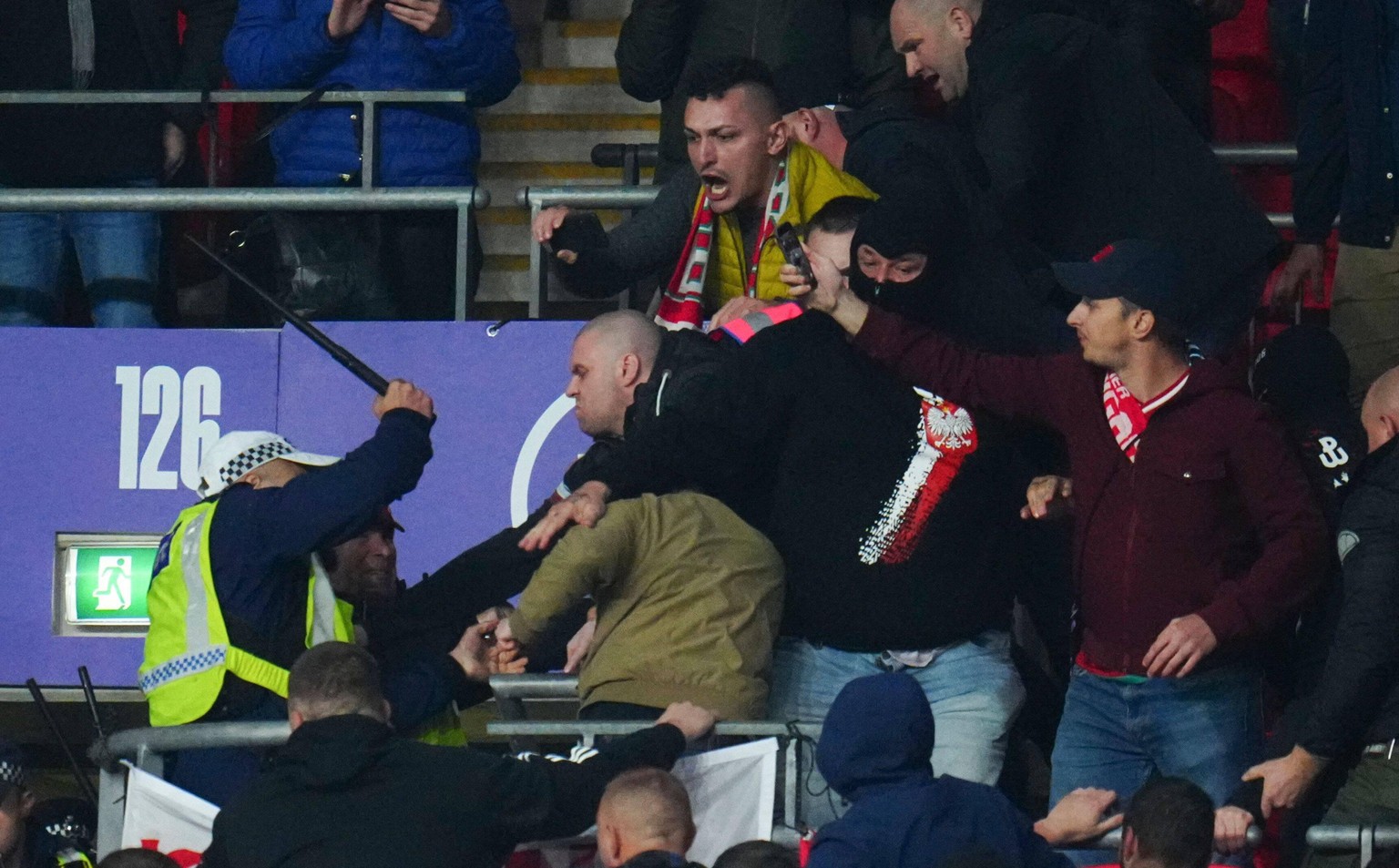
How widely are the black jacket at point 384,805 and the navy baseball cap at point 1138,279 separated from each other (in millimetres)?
1813

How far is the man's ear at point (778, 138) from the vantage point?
7328mm

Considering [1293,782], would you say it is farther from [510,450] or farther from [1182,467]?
[510,450]

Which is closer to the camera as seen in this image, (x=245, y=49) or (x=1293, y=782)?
(x=1293, y=782)

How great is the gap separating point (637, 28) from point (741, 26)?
378 mm

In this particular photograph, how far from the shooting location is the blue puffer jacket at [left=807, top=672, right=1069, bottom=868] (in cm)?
506

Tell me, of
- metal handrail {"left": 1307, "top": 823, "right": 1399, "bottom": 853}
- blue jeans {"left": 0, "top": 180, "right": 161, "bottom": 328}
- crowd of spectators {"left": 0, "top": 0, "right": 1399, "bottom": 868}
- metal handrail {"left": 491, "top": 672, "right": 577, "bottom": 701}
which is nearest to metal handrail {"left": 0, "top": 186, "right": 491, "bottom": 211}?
blue jeans {"left": 0, "top": 180, "right": 161, "bottom": 328}

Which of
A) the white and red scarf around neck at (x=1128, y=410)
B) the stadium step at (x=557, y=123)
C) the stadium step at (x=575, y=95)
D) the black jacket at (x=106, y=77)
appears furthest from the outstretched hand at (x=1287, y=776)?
the stadium step at (x=575, y=95)

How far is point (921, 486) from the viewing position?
6449mm

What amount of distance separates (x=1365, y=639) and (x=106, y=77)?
5351 mm

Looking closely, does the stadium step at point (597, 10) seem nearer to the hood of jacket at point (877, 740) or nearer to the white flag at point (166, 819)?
the white flag at point (166, 819)

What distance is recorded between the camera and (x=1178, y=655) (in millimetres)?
A: 5895

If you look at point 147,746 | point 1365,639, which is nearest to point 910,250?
point 1365,639

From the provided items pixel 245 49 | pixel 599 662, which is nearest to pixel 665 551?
pixel 599 662

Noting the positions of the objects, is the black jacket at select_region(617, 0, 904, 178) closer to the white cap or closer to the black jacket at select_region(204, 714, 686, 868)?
the white cap
